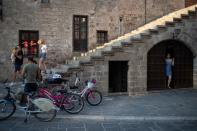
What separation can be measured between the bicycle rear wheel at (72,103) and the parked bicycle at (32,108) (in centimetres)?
102

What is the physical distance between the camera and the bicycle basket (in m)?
11.0

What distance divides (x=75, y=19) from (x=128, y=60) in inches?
206

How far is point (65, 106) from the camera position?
12.3 meters

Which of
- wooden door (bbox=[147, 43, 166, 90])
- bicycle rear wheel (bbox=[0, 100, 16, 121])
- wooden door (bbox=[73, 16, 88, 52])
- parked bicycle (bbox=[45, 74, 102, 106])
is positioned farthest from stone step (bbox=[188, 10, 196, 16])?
bicycle rear wheel (bbox=[0, 100, 16, 121])

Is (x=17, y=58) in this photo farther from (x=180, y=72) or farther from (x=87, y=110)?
(x=180, y=72)

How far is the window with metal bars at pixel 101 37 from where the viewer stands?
2184 centimetres

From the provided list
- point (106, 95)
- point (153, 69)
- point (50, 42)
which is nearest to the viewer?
point (106, 95)

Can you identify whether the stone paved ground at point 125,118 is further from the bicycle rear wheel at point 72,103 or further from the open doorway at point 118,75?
the open doorway at point 118,75

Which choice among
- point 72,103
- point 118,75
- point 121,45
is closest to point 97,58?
point 121,45

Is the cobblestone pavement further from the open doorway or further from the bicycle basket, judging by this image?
the open doorway

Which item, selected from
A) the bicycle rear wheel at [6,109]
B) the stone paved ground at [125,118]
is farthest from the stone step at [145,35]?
the bicycle rear wheel at [6,109]

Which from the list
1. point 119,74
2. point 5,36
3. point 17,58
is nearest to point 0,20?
point 5,36

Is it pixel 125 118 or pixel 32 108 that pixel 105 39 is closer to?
pixel 125 118

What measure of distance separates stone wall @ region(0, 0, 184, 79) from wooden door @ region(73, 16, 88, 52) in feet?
0.90
